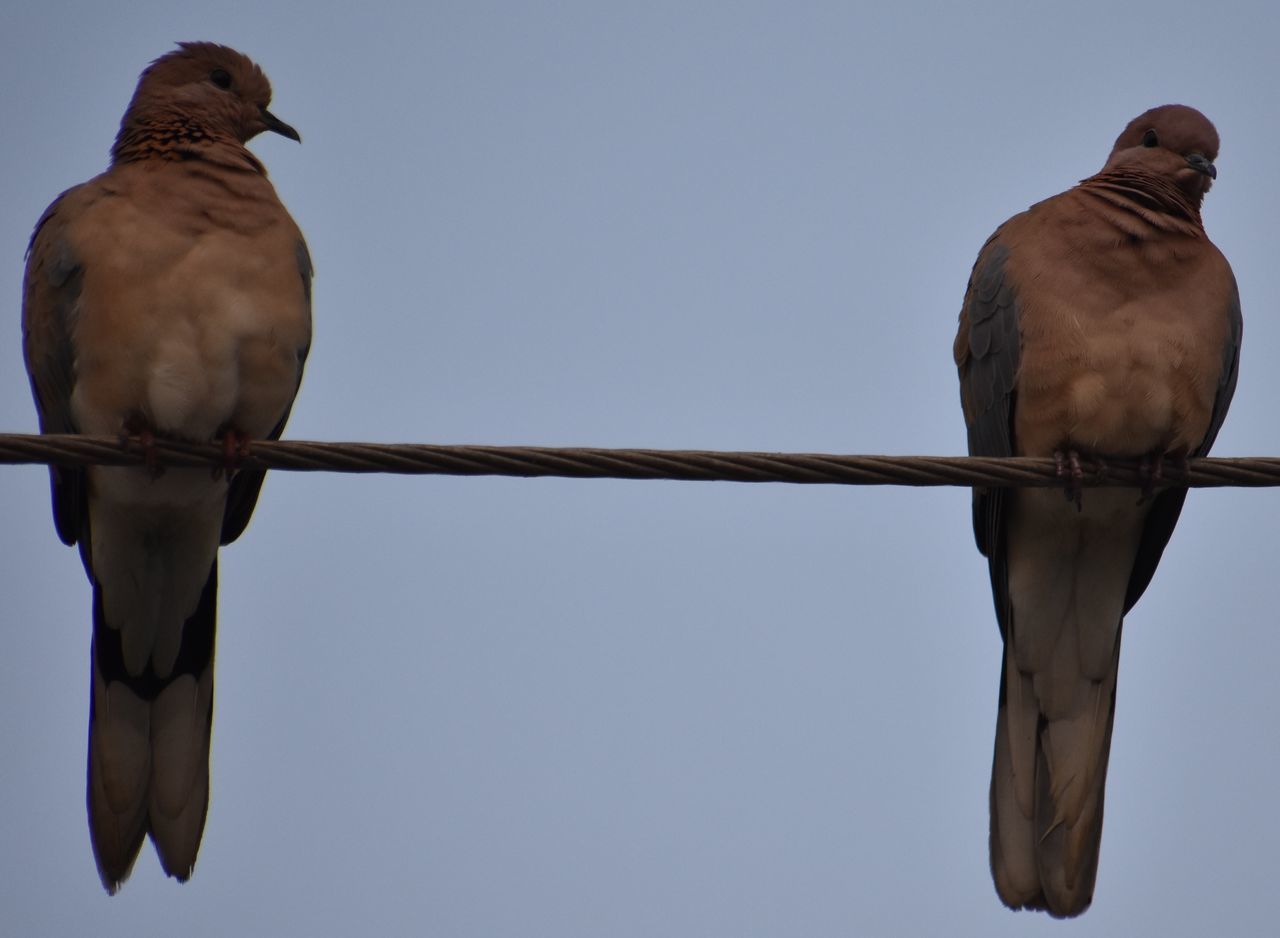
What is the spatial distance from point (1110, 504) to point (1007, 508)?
33 cm

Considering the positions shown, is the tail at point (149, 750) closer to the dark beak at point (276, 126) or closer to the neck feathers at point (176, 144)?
the neck feathers at point (176, 144)

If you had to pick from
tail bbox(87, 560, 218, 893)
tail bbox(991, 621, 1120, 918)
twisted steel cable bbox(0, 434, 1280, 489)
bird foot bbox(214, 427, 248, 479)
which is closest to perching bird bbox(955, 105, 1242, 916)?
tail bbox(991, 621, 1120, 918)

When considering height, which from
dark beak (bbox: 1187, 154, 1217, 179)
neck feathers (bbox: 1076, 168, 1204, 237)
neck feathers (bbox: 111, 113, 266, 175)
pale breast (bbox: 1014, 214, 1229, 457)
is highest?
dark beak (bbox: 1187, 154, 1217, 179)

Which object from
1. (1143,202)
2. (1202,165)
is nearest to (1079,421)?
(1143,202)

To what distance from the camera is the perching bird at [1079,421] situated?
480cm

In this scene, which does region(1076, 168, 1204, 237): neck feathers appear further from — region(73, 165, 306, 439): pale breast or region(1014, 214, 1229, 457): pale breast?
region(73, 165, 306, 439): pale breast

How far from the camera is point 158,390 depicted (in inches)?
177

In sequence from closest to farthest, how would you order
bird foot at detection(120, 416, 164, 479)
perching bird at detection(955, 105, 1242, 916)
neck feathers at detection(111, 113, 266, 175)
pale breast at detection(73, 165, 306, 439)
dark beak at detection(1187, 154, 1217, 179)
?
bird foot at detection(120, 416, 164, 479)
pale breast at detection(73, 165, 306, 439)
perching bird at detection(955, 105, 1242, 916)
neck feathers at detection(111, 113, 266, 175)
dark beak at detection(1187, 154, 1217, 179)

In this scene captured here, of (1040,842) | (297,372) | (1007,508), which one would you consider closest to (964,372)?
(1007,508)

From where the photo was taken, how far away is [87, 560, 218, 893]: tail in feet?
15.3

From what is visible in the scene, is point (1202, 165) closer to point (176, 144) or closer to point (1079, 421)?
point (1079, 421)

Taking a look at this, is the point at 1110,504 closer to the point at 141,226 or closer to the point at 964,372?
the point at 964,372

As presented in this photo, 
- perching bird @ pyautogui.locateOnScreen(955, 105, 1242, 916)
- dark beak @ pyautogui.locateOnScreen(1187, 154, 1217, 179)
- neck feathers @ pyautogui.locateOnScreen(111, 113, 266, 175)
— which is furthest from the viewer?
dark beak @ pyautogui.locateOnScreen(1187, 154, 1217, 179)

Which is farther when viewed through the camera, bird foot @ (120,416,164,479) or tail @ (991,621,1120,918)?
tail @ (991,621,1120,918)
